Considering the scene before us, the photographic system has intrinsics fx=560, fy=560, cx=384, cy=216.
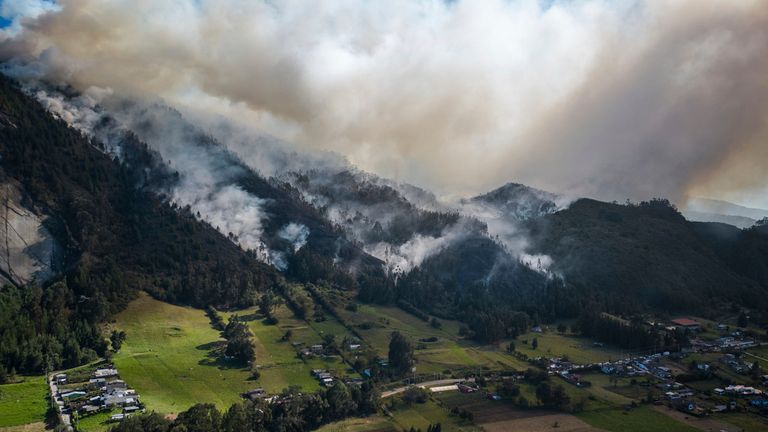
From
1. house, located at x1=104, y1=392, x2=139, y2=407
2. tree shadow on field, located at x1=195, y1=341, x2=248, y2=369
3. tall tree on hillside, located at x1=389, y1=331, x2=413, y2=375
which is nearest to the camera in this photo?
house, located at x1=104, y1=392, x2=139, y2=407

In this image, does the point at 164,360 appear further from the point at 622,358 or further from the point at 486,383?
the point at 622,358

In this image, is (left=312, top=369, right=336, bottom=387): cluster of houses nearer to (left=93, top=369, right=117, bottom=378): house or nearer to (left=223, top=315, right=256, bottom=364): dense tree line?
(left=223, top=315, right=256, bottom=364): dense tree line

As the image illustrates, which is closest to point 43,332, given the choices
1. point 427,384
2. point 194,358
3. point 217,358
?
point 194,358

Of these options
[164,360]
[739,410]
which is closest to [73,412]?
[164,360]

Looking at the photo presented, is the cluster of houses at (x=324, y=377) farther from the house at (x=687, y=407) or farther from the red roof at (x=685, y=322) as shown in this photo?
the red roof at (x=685, y=322)

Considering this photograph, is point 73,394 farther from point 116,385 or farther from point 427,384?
point 427,384

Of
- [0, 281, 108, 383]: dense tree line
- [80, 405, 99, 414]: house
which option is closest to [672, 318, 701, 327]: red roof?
[80, 405, 99, 414]: house

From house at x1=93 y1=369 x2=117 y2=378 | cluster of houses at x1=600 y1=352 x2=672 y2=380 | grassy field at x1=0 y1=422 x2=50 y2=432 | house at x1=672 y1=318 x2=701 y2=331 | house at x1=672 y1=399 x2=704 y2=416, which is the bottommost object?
grassy field at x1=0 y1=422 x2=50 y2=432

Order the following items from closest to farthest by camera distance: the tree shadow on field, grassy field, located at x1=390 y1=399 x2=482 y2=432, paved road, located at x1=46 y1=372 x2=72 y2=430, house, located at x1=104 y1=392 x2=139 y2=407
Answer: paved road, located at x1=46 y1=372 x2=72 y2=430
house, located at x1=104 y1=392 x2=139 y2=407
grassy field, located at x1=390 y1=399 x2=482 y2=432
the tree shadow on field
